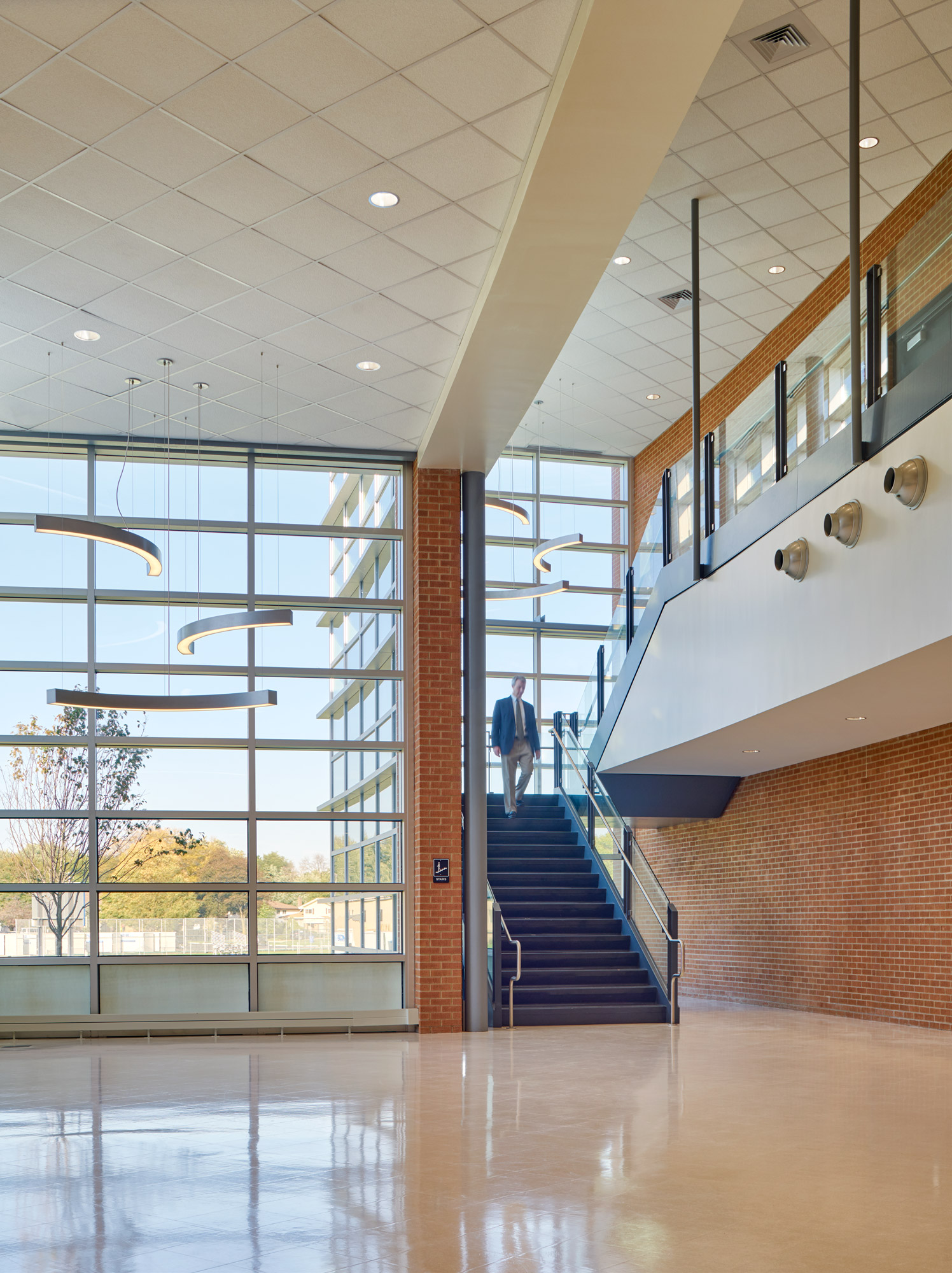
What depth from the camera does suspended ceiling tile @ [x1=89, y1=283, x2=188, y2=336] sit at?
958 cm

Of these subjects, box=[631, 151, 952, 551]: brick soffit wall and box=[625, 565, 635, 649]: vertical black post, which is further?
box=[625, 565, 635, 649]: vertical black post

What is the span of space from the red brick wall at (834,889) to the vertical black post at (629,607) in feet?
8.27

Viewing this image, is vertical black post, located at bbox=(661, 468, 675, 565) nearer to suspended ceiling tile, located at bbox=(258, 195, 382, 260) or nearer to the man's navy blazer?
the man's navy blazer

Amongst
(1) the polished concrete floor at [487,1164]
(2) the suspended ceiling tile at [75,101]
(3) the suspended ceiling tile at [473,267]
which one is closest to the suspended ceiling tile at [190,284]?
(2) the suspended ceiling tile at [75,101]

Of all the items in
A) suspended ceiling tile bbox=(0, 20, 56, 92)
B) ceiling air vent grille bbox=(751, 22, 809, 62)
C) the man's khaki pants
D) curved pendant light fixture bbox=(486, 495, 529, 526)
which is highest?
ceiling air vent grille bbox=(751, 22, 809, 62)

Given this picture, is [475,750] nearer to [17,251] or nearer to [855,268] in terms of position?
[855,268]

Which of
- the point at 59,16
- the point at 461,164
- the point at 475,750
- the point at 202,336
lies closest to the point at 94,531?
the point at 202,336

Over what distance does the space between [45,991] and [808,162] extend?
1043 cm

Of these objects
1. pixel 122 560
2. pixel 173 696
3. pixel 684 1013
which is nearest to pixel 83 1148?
pixel 173 696

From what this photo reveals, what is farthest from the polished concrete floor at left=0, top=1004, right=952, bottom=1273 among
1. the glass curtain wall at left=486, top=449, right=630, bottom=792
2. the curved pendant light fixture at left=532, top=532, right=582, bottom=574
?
the glass curtain wall at left=486, top=449, right=630, bottom=792

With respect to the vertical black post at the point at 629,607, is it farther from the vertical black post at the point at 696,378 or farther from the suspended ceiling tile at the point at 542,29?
the suspended ceiling tile at the point at 542,29

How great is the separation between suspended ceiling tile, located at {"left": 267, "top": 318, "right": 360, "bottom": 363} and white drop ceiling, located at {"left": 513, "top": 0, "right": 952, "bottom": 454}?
2.80 m

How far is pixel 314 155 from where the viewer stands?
7.73m

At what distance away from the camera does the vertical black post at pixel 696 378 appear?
415 inches
